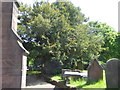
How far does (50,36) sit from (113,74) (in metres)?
12.7

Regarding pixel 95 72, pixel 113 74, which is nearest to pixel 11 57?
pixel 95 72

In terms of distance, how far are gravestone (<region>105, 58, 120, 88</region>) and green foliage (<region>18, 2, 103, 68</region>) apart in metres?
10.2

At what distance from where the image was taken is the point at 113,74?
6.20 meters

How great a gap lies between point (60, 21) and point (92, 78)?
10655mm

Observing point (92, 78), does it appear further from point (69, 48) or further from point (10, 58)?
point (69, 48)

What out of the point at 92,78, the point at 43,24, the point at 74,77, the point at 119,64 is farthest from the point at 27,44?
the point at 119,64

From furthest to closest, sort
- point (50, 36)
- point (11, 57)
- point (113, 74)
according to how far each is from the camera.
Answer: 1. point (50, 36)
2. point (11, 57)
3. point (113, 74)

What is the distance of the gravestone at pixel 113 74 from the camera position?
6117mm

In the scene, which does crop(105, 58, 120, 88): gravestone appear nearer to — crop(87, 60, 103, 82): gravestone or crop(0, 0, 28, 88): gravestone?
crop(87, 60, 103, 82): gravestone

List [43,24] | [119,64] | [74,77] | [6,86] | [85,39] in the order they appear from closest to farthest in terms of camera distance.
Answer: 1. [119,64]
2. [6,86]
3. [74,77]
4. [43,24]
5. [85,39]

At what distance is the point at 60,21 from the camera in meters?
17.6

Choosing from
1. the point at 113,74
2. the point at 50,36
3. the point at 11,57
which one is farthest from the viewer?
the point at 50,36

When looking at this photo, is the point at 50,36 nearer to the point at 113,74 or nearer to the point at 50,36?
the point at 50,36

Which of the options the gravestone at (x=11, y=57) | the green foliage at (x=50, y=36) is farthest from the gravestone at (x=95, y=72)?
the green foliage at (x=50, y=36)
